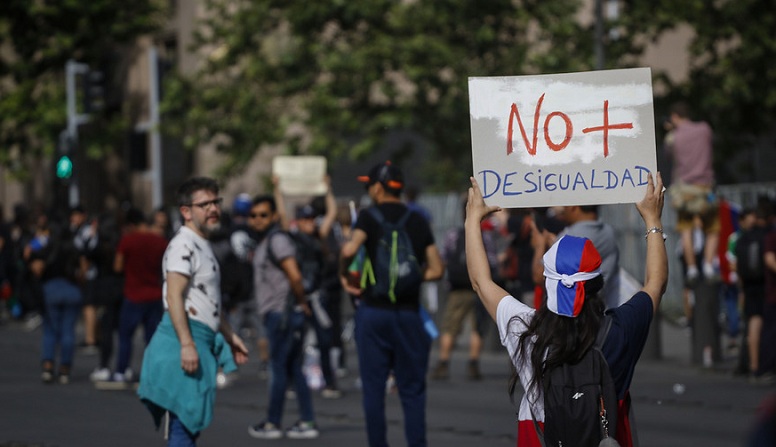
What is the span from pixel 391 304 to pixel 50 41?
29058 mm

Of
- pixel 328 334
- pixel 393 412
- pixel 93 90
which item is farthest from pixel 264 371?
pixel 93 90

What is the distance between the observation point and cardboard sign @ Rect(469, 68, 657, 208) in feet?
17.9

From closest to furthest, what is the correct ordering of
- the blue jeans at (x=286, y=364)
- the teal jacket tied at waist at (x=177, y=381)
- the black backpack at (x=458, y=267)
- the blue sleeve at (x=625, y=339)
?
the blue sleeve at (x=625, y=339) → the teal jacket tied at waist at (x=177, y=381) → the blue jeans at (x=286, y=364) → the black backpack at (x=458, y=267)

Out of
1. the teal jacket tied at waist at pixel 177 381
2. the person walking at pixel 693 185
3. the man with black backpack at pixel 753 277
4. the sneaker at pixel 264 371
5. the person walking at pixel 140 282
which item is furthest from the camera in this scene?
the person walking at pixel 693 185

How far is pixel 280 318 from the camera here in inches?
455

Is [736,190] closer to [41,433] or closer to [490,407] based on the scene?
[490,407]

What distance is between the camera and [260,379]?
635 inches

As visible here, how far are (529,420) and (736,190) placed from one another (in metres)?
18.5

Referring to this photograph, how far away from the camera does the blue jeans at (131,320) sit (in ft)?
48.5

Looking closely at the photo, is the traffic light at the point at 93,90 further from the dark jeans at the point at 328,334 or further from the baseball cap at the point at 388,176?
the baseball cap at the point at 388,176

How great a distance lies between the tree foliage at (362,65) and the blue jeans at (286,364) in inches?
619

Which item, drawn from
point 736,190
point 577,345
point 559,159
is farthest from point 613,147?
point 736,190

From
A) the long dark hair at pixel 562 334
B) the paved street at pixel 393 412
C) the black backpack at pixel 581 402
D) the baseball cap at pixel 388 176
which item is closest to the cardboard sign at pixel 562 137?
the long dark hair at pixel 562 334

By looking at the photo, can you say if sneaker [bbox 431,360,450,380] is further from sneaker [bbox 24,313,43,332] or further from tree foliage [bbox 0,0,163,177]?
tree foliage [bbox 0,0,163,177]
